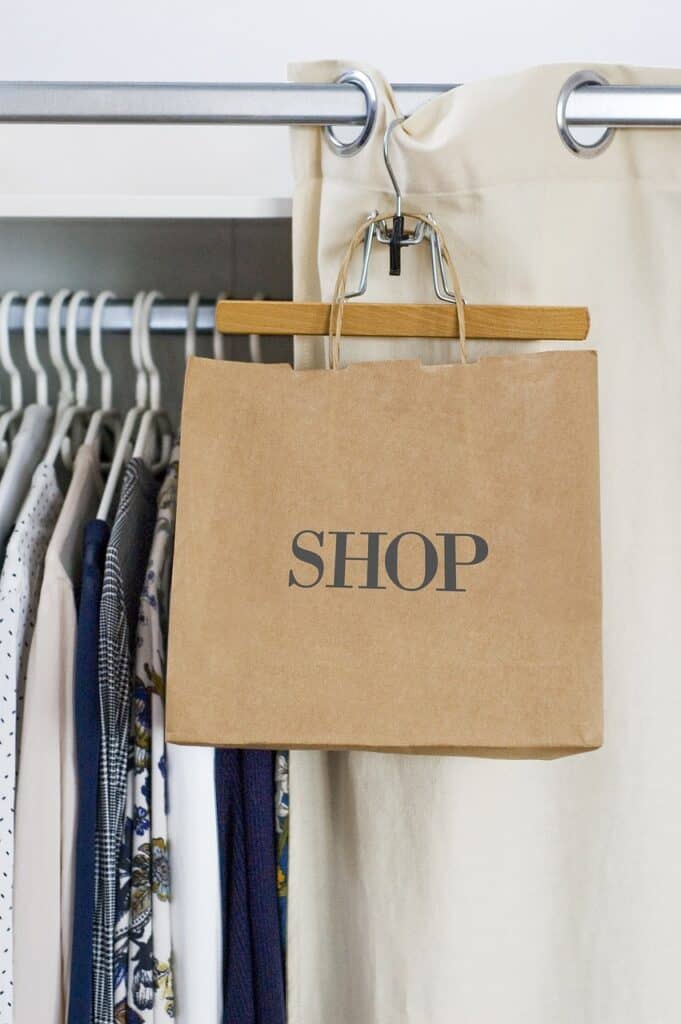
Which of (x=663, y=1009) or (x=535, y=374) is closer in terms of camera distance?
(x=535, y=374)

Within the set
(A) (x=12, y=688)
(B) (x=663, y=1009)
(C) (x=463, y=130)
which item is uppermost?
(C) (x=463, y=130)

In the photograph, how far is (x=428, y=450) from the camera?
0.57 metres

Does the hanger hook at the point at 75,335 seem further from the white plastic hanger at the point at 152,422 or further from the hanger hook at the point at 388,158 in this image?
the hanger hook at the point at 388,158

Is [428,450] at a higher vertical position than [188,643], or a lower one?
higher

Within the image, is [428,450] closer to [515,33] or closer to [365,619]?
[365,619]

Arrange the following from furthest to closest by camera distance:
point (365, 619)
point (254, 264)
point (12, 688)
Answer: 1. point (254, 264)
2. point (12, 688)
3. point (365, 619)

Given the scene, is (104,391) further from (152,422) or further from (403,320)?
(403,320)

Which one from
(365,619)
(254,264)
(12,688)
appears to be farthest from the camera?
(254,264)

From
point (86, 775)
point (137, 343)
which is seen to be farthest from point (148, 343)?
point (86, 775)

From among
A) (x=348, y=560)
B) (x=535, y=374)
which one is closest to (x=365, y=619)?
(x=348, y=560)

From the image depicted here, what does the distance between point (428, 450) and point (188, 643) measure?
7.3 inches

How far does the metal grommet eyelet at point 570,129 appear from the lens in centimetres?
65

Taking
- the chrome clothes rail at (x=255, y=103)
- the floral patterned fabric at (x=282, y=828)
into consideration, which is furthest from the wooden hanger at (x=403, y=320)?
the floral patterned fabric at (x=282, y=828)

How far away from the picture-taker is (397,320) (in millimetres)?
614
